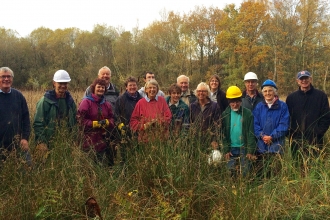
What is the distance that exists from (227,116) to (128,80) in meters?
1.75

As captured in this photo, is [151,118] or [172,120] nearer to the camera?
[151,118]

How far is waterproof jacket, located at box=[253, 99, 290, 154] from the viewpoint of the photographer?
478 centimetres

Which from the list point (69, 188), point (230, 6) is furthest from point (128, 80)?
point (230, 6)

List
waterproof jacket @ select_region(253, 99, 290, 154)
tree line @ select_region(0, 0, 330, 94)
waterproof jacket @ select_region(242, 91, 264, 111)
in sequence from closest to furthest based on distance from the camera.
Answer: waterproof jacket @ select_region(253, 99, 290, 154) < waterproof jacket @ select_region(242, 91, 264, 111) < tree line @ select_region(0, 0, 330, 94)

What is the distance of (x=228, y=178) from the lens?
12.1 ft

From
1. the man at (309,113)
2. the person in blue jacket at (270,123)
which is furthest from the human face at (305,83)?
the person in blue jacket at (270,123)

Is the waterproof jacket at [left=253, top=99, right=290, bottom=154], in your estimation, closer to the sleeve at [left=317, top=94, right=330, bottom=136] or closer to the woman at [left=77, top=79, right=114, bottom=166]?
the sleeve at [left=317, top=94, right=330, bottom=136]

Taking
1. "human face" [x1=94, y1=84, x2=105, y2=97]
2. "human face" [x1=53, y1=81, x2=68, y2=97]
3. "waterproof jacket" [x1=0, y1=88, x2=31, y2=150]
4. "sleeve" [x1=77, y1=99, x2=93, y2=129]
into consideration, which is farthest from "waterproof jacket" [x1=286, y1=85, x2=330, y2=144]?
"waterproof jacket" [x1=0, y1=88, x2=31, y2=150]

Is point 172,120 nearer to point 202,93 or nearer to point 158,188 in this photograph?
point 202,93

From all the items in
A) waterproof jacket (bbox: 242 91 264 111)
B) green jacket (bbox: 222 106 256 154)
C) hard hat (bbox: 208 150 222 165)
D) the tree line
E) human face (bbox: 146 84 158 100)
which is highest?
the tree line

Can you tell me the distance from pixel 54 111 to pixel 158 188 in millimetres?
2031

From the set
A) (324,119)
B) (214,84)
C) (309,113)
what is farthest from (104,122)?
(324,119)

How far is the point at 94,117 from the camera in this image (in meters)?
5.02

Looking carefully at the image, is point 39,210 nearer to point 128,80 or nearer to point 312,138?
point 128,80
